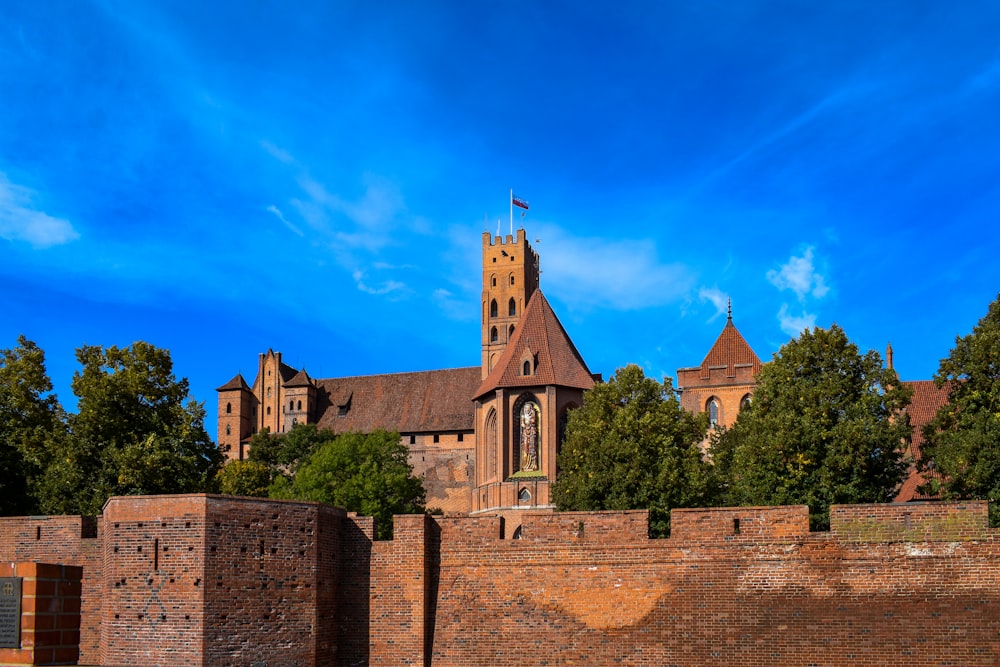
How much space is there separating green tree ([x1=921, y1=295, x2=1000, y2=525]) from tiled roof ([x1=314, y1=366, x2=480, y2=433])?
1913 inches

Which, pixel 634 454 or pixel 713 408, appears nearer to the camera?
pixel 634 454

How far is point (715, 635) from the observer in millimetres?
18734

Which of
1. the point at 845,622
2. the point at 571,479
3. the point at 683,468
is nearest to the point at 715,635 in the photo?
the point at 845,622

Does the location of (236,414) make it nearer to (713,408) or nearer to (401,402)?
(401,402)

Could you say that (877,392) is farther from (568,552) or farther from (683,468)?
(568,552)

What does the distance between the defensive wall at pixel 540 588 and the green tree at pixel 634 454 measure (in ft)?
34.4

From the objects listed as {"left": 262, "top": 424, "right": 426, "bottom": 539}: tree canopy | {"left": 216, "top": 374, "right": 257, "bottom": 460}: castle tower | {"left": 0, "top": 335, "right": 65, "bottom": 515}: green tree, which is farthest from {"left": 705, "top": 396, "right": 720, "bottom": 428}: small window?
{"left": 216, "top": 374, "right": 257, "bottom": 460}: castle tower

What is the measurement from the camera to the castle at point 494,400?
51.1 m

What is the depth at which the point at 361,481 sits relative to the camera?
51812mm

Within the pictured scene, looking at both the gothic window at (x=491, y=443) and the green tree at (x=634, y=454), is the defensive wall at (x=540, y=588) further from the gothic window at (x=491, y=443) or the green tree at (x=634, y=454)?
the gothic window at (x=491, y=443)

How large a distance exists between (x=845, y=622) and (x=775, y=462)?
10.2m

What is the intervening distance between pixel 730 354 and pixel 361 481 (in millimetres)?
17688

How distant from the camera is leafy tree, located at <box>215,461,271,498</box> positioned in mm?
56875

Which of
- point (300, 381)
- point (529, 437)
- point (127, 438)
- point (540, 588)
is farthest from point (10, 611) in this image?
point (300, 381)
